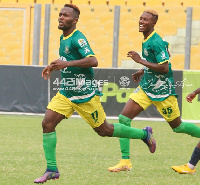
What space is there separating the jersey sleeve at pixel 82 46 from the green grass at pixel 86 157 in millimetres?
1566

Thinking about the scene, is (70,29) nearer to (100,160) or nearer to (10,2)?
(100,160)

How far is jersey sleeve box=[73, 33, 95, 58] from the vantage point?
738 centimetres

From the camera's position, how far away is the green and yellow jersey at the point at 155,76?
862cm

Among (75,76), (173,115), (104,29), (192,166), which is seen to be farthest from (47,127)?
(104,29)

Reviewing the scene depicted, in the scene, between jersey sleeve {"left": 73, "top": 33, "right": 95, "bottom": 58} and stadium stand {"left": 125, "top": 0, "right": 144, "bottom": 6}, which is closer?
jersey sleeve {"left": 73, "top": 33, "right": 95, "bottom": 58}

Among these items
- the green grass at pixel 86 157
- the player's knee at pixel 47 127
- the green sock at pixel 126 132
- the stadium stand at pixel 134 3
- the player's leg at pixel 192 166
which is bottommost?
the green grass at pixel 86 157

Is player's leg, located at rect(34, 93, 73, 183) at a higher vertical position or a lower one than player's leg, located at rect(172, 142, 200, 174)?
higher

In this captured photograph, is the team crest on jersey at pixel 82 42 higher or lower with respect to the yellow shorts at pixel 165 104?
higher

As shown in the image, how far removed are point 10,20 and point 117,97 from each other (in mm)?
8256

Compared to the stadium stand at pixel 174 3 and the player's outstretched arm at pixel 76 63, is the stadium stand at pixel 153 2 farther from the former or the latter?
the player's outstretched arm at pixel 76 63

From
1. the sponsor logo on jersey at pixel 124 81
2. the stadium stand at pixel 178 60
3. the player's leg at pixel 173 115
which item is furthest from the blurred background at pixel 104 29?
the player's leg at pixel 173 115

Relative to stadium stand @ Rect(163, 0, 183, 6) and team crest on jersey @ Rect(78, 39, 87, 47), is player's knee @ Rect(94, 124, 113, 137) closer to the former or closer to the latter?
team crest on jersey @ Rect(78, 39, 87, 47)

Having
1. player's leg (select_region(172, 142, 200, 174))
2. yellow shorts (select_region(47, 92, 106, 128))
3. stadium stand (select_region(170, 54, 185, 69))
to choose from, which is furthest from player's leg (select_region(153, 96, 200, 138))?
stadium stand (select_region(170, 54, 185, 69))

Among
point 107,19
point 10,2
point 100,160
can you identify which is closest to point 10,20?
point 10,2
